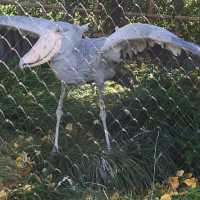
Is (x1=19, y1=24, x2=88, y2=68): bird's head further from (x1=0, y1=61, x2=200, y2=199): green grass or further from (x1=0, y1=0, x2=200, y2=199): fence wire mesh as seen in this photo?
(x1=0, y1=61, x2=200, y2=199): green grass

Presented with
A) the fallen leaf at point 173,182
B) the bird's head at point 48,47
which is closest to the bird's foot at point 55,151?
the bird's head at point 48,47

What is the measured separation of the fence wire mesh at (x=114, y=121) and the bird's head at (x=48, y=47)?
0.35ft

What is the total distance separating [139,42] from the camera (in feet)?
11.2

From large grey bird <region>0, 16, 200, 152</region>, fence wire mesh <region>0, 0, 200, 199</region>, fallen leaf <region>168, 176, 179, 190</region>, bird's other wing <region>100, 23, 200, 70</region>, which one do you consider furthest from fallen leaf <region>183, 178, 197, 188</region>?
bird's other wing <region>100, 23, 200, 70</region>

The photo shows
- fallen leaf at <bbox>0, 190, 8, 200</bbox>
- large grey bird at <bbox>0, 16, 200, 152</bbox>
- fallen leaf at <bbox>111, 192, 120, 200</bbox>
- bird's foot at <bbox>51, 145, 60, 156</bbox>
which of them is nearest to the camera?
fallen leaf at <bbox>0, 190, 8, 200</bbox>

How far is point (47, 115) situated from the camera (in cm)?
428

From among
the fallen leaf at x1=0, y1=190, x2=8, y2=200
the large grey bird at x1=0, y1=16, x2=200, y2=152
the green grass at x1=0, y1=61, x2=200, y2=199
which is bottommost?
the green grass at x1=0, y1=61, x2=200, y2=199

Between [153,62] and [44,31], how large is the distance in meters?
1.28

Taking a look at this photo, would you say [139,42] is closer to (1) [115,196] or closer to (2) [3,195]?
(1) [115,196]

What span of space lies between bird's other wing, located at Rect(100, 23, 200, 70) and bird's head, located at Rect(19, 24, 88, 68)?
0.21 m

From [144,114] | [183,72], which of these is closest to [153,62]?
[183,72]

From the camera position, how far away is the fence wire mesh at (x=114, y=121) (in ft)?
11.8

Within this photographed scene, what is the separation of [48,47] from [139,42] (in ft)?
1.58

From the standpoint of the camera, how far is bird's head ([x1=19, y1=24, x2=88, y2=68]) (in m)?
Answer: 3.46
